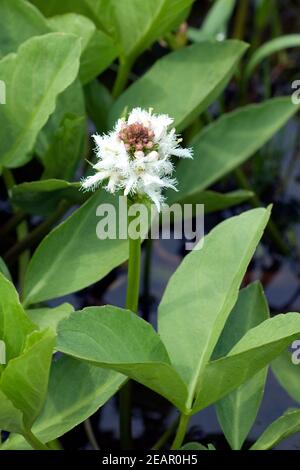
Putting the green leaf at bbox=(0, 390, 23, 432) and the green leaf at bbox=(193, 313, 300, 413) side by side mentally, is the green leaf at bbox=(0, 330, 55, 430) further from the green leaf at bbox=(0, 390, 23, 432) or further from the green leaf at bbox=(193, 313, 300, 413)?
the green leaf at bbox=(193, 313, 300, 413)

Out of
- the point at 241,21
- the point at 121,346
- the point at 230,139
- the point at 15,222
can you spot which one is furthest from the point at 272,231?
the point at 121,346

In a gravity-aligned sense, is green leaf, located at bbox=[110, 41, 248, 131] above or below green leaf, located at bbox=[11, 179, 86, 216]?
above

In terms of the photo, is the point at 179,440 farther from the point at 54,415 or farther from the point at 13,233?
the point at 13,233

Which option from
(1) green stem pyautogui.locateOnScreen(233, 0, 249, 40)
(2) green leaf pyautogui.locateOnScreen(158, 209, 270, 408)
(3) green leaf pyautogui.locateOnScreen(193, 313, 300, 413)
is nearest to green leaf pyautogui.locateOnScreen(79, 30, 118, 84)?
(2) green leaf pyautogui.locateOnScreen(158, 209, 270, 408)

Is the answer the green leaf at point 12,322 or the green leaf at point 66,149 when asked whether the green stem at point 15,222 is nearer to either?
the green leaf at point 66,149

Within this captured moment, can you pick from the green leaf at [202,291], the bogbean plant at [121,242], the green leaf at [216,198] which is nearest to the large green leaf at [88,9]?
the bogbean plant at [121,242]

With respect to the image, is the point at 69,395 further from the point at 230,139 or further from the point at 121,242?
the point at 230,139

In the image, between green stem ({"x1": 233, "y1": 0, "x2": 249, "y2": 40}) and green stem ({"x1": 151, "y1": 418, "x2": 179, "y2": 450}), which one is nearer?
green stem ({"x1": 151, "y1": 418, "x2": 179, "y2": 450})
